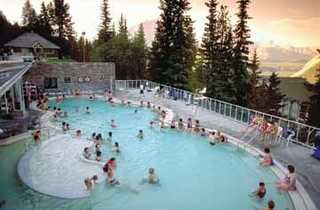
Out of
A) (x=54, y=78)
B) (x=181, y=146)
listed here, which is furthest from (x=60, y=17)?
(x=181, y=146)

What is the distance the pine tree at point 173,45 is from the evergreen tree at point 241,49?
6.44 m

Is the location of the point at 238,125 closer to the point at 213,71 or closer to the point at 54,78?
the point at 213,71

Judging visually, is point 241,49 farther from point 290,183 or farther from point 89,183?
point 89,183

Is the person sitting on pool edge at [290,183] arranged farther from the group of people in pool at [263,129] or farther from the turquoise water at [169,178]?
the group of people in pool at [263,129]

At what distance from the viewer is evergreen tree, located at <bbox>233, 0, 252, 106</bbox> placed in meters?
24.8

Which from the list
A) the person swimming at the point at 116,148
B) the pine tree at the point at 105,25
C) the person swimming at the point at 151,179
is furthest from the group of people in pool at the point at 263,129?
the pine tree at the point at 105,25

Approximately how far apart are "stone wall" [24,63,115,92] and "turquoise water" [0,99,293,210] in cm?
1085

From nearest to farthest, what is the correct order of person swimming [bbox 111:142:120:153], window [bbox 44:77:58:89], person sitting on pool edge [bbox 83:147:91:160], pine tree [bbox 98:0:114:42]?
person sitting on pool edge [bbox 83:147:91:160], person swimming [bbox 111:142:120:153], window [bbox 44:77:58:89], pine tree [bbox 98:0:114:42]

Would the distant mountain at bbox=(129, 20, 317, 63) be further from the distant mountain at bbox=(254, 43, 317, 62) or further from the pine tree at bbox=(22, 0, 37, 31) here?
the pine tree at bbox=(22, 0, 37, 31)

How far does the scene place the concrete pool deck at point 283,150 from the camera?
28.8ft

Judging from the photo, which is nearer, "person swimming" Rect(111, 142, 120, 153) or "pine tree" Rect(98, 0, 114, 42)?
"person swimming" Rect(111, 142, 120, 153)

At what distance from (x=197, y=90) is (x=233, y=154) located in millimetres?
25324

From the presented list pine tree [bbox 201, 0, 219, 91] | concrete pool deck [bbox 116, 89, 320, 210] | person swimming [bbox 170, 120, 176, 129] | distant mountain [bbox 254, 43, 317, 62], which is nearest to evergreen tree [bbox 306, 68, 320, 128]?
concrete pool deck [bbox 116, 89, 320, 210]

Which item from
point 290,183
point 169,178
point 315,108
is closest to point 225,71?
point 315,108
